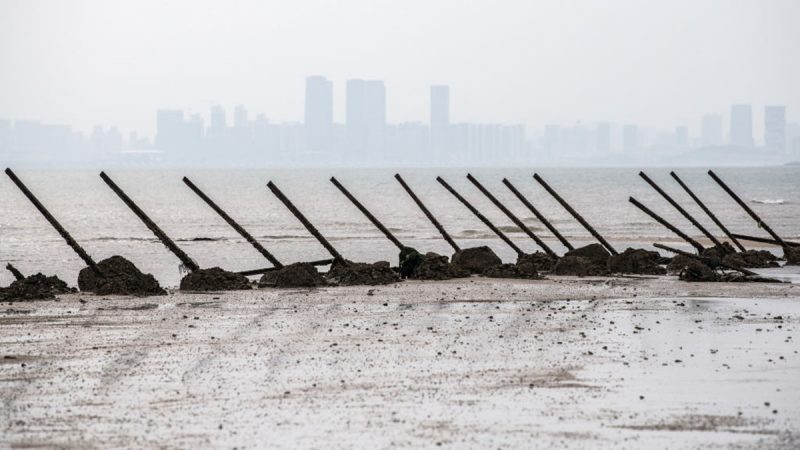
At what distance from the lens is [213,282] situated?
83.3 ft

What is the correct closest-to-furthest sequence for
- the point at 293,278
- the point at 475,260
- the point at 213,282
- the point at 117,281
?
the point at 117,281
the point at 213,282
the point at 293,278
the point at 475,260

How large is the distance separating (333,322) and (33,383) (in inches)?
255

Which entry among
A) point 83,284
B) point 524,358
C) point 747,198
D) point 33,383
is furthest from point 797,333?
point 747,198

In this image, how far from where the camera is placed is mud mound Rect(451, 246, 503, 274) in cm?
2862

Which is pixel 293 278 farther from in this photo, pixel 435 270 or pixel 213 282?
pixel 435 270

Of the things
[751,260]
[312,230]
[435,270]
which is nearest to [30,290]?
[312,230]

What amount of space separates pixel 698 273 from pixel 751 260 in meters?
5.25

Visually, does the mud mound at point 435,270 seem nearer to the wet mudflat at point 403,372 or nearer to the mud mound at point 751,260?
the wet mudflat at point 403,372

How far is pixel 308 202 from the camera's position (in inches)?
4392

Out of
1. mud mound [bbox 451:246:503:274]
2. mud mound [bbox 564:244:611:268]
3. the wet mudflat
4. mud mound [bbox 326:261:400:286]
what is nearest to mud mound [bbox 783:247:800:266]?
mud mound [bbox 564:244:611:268]

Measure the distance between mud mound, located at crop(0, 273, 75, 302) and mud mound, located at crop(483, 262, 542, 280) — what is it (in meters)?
9.75

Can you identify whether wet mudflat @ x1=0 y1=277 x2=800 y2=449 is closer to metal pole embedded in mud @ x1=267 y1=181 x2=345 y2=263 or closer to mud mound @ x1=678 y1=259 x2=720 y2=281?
mud mound @ x1=678 y1=259 x2=720 y2=281

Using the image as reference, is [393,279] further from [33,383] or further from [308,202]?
[308,202]

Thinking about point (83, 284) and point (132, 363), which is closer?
point (132, 363)
